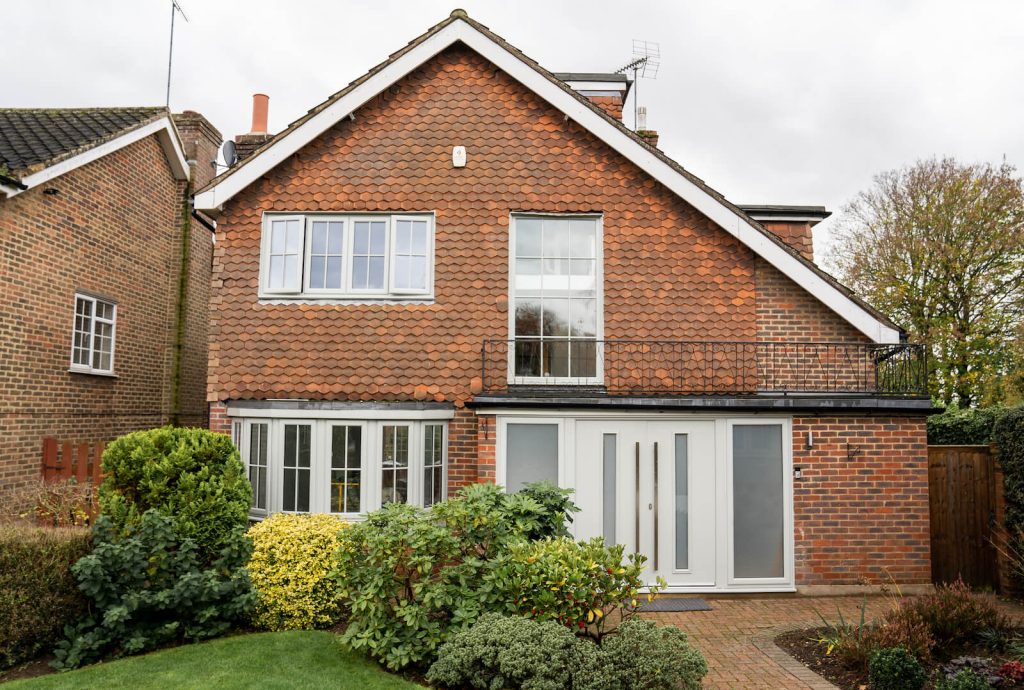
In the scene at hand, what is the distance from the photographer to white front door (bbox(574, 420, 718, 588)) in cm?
934

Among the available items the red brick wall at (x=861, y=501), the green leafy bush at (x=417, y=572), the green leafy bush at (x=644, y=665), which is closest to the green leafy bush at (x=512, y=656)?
the green leafy bush at (x=644, y=665)

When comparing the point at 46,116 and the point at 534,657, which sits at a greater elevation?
the point at 46,116

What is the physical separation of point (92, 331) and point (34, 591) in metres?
6.98

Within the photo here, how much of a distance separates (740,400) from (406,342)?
4.88 meters

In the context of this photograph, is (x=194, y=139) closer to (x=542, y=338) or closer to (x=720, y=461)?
(x=542, y=338)

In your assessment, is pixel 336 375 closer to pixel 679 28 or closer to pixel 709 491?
pixel 709 491

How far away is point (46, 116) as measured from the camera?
43.9 feet

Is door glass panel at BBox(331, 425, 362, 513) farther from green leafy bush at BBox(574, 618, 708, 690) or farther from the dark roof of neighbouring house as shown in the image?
the dark roof of neighbouring house

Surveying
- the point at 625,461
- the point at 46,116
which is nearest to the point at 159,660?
the point at 625,461

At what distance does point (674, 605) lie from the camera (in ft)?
29.3

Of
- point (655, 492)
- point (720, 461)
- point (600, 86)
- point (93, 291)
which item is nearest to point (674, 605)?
point (655, 492)

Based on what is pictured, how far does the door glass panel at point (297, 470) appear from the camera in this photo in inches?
392

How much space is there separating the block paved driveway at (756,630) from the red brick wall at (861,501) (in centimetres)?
48

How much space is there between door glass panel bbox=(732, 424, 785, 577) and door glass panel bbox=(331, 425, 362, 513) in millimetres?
5387
